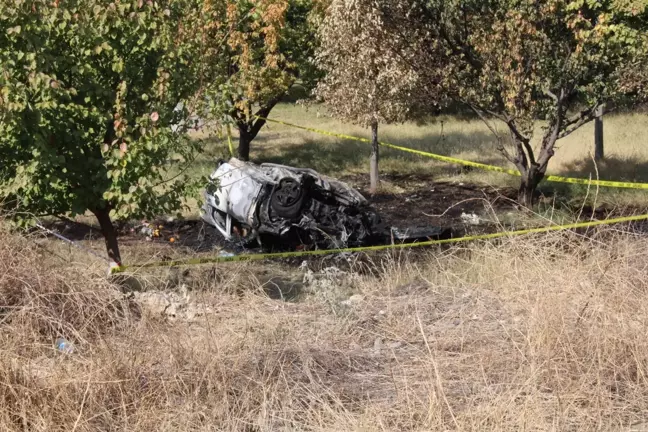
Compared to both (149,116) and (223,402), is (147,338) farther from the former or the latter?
(149,116)

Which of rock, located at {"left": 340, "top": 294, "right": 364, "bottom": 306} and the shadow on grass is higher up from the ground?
rock, located at {"left": 340, "top": 294, "right": 364, "bottom": 306}

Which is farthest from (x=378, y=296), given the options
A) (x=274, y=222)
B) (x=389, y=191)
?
(x=389, y=191)

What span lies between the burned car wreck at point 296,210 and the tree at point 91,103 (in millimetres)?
3323

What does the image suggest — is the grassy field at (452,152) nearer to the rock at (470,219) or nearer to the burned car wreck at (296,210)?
the rock at (470,219)

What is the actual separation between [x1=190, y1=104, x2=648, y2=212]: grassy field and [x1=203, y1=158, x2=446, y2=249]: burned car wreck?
562cm

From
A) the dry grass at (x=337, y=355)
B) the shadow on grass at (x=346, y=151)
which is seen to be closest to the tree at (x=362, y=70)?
the shadow on grass at (x=346, y=151)

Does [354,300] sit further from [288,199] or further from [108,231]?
[288,199]

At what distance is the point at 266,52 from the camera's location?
18.0 metres

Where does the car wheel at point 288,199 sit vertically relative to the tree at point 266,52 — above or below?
below

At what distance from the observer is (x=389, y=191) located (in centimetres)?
1848

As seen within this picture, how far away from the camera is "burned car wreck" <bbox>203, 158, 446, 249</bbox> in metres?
12.1

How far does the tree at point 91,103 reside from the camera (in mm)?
7602

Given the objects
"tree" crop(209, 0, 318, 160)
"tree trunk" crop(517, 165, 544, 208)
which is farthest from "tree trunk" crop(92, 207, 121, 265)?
"tree trunk" crop(517, 165, 544, 208)

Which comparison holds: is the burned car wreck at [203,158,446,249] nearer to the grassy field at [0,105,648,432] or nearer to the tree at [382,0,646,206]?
the tree at [382,0,646,206]
